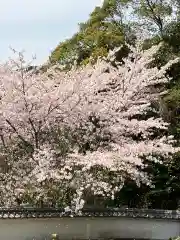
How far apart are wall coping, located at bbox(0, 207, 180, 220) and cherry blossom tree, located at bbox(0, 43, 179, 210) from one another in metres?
0.43

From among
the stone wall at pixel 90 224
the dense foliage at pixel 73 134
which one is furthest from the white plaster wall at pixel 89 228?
the dense foliage at pixel 73 134

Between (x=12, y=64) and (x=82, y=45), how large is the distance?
10189 millimetres

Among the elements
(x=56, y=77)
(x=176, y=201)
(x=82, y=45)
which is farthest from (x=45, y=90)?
(x=82, y=45)

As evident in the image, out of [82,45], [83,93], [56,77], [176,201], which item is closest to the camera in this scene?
[83,93]

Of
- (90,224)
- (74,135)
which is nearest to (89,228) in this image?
(90,224)

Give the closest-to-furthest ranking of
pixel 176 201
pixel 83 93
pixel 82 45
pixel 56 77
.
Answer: pixel 83 93 → pixel 56 77 → pixel 176 201 → pixel 82 45

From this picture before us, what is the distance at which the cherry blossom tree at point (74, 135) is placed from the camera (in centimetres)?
1234

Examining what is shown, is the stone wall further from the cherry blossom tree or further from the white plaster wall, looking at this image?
→ the cherry blossom tree

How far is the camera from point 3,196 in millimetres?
12984

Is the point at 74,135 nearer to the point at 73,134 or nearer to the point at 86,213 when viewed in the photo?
the point at 73,134

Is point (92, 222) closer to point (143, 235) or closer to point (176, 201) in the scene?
point (143, 235)

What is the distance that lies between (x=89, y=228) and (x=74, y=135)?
2468 millimetres

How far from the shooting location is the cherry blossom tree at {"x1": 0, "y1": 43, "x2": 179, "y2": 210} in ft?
40.5

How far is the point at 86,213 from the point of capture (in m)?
12.8
